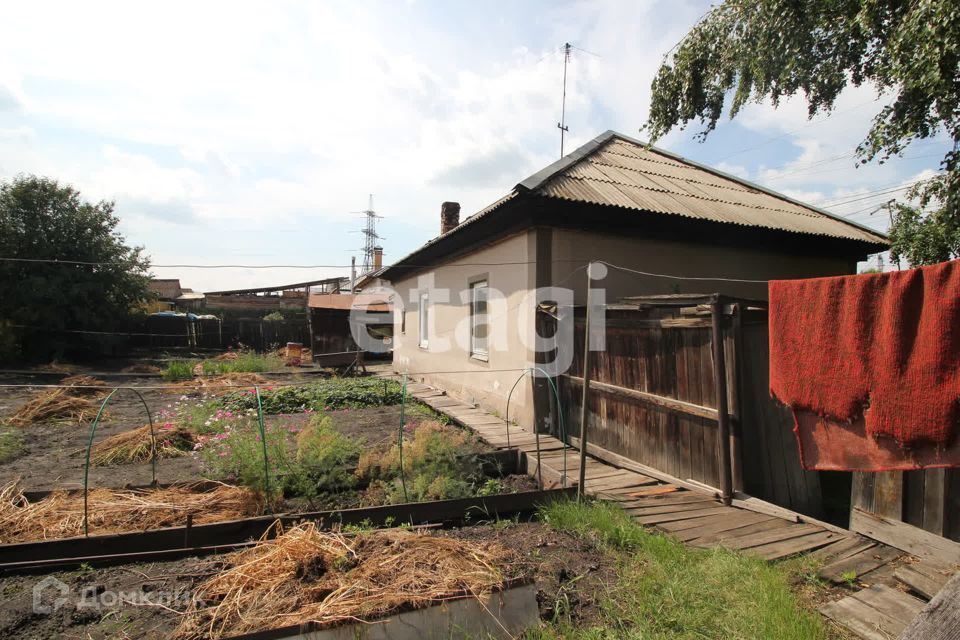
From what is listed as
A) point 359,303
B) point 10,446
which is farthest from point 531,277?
point 359,303

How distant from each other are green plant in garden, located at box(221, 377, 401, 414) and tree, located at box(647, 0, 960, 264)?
307 inches

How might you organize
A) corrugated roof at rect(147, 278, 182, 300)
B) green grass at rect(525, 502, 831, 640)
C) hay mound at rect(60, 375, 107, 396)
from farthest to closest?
1. corrugated roof at rect(147, 278, 182, 300)
2. hay mound at rect(60, 375, 107, 396)
3. green grass at rect(525, 502, 831, 640)

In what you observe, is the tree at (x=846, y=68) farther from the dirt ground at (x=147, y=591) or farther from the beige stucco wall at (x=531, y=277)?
the dirt ground at (x=147, y=591)

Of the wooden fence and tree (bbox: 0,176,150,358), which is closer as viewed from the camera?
the wooden fence

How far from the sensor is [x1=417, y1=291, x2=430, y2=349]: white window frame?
11.8m

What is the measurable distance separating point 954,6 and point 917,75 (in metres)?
0.76

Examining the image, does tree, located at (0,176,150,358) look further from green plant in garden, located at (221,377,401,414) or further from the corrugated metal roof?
the corrugated metal roof

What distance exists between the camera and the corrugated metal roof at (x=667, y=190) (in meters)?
6.60

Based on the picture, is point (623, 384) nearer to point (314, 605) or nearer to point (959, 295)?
point (959, 295)

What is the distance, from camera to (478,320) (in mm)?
8742

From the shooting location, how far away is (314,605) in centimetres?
253

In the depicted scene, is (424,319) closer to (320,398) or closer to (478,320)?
(320,398)

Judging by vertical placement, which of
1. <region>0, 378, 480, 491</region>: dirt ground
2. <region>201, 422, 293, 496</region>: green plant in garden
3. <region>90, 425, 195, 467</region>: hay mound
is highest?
<region>201, 422, 293, 496</region>: green plant in garden

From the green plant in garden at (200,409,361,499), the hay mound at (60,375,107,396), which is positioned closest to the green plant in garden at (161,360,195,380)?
the hay mound at (60,375,107,396)
